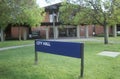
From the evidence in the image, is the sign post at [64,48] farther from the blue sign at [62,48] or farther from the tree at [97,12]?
the tree at [97,12]

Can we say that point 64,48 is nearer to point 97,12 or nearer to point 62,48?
point 62,48

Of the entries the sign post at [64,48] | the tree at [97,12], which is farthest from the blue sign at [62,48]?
the tree at [97,12]

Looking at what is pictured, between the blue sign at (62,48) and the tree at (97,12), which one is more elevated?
the tree at (97,12)

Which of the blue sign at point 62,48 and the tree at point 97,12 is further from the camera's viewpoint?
the tree at point 97,12

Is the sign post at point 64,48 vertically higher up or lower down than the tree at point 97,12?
lower down

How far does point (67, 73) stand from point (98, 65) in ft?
7.60

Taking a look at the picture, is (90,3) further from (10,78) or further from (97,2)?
(10,78)

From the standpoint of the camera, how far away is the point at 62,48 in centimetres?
984

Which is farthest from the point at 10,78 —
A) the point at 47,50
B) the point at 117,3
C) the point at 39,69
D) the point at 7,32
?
the point at 7,32

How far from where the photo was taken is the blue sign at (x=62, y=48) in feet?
30.0

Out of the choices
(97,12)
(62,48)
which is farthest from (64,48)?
(97,12)

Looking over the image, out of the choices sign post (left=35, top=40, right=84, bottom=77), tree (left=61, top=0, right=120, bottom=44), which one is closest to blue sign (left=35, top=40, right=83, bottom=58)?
sign post (left=35, top=40, right=84, bottom=77)

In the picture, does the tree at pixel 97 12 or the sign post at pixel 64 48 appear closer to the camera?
the sign post at pixel 64 48

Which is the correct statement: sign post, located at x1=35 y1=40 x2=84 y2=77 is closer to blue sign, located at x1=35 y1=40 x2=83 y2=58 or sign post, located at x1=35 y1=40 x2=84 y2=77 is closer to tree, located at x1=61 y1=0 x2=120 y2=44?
blue sign, located at x1=35 y1=40 x2=83 y2=58
